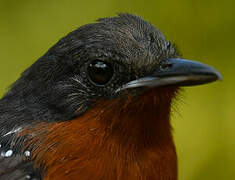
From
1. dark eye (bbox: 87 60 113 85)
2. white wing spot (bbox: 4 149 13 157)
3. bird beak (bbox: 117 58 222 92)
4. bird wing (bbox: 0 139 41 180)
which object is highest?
dark eye (bbox: 87 60 113 85)

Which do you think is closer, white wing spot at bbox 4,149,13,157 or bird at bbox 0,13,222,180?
bird at bbox 0,13,222,180

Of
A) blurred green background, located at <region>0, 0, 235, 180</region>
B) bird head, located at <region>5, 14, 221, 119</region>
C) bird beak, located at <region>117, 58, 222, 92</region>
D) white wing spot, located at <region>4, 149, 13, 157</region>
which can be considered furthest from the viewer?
blurred green background, located at <region>0, 0, 235, 180</region>

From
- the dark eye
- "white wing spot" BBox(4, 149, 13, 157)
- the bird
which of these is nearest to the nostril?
the bird

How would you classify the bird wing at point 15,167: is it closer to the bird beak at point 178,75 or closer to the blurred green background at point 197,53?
the bird beak at point 178,75

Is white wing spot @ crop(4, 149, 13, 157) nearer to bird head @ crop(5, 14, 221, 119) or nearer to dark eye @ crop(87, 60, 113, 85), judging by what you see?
bird head @ crop(5, 14, 221, 119)

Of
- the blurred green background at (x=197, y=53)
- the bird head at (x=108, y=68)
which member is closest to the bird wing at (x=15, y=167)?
the bird head at (x=108, y=68)

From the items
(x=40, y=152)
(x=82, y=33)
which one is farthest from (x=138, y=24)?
(x=40, y=152)

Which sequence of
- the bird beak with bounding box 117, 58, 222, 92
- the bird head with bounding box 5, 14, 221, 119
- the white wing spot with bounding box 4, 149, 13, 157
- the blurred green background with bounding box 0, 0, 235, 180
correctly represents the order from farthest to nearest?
the blurred green background with bounding box 0, 0, 235, 180 → the white wing spot with bounding box 4, 149, 13, 157 → the bird head with bounding box 5, 14, 221, 119 → the bird beak with bounding box 117, 58, 222, 92

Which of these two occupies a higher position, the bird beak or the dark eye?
the dark eye
